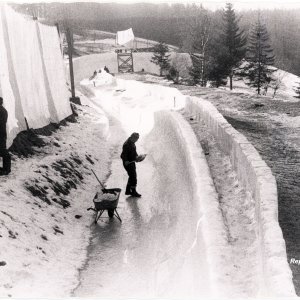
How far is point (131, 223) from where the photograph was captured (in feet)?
30.1

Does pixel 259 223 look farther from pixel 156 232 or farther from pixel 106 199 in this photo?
pixel 106 199

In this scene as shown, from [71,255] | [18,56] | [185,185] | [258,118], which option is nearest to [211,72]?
[258,118]

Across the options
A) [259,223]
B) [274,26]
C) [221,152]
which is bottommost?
[274,26]

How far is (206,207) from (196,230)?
395 mm

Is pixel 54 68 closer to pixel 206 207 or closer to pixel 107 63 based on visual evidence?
pixel 206 207

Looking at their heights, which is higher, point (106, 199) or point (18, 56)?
point (18, 56)

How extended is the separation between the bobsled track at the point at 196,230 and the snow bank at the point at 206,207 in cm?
1

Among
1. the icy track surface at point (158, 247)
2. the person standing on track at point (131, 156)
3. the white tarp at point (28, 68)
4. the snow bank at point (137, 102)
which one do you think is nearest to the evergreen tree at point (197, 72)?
the snow bank at point (137, 102)

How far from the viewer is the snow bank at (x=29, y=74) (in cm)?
1127

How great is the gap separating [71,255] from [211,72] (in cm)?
3268

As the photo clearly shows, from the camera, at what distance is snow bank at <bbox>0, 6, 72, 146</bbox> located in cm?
1127

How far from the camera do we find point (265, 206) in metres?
5.54

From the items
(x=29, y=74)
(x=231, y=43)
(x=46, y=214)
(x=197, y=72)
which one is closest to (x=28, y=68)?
(x=29, y=74)

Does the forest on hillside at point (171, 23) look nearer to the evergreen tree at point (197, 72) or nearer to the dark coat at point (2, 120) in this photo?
the evergreen tree at point (197, 72)
